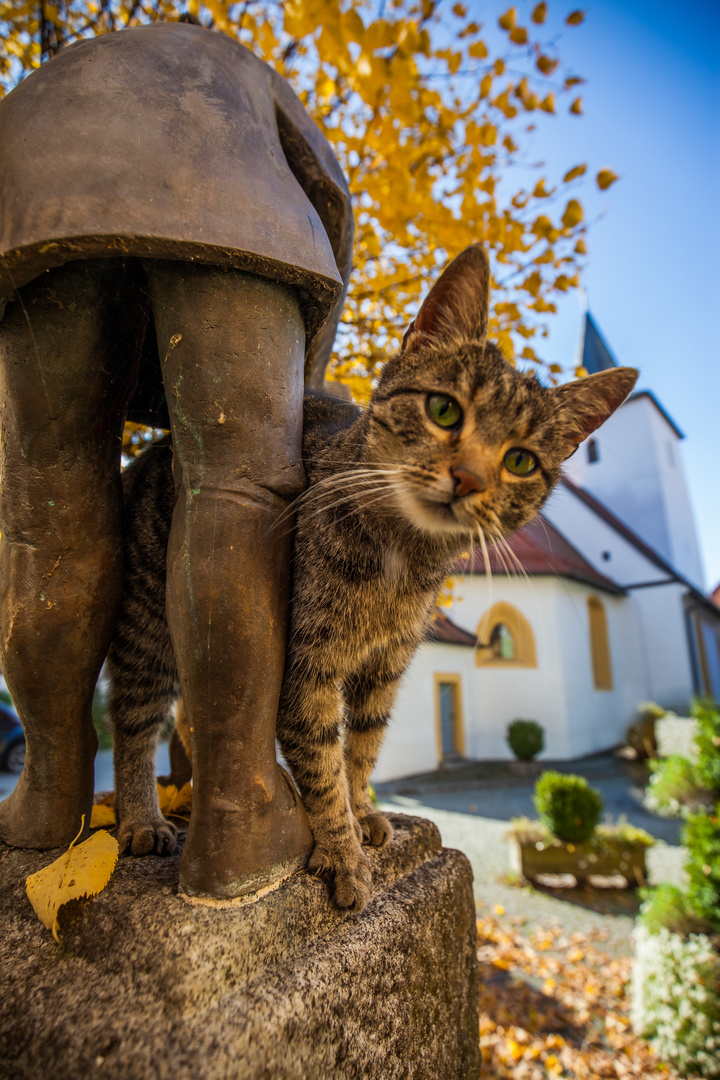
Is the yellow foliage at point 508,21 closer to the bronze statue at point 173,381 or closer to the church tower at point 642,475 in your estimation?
the bronze statue at point 173,381

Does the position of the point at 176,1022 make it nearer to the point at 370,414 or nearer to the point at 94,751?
the point at 94,751

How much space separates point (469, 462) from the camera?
1.52m

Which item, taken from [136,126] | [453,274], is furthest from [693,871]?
[136,126]

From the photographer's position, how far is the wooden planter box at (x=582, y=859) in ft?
25.9

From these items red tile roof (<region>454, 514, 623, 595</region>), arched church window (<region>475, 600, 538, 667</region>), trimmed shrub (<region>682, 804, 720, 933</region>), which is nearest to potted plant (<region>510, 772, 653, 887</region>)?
trimmed shrub (<region>682, 804, 720, 933</region>)

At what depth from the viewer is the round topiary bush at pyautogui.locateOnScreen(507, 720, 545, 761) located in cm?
1505

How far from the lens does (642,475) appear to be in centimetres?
2667

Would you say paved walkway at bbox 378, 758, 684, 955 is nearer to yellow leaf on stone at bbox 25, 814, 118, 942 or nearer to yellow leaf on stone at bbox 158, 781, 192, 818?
yellow leaf on stone at bbox 158, 781, 192, 818

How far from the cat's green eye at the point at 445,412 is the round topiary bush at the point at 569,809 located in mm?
7863

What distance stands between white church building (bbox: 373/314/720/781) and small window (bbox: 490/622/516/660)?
0.14ft

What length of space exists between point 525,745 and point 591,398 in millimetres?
14802

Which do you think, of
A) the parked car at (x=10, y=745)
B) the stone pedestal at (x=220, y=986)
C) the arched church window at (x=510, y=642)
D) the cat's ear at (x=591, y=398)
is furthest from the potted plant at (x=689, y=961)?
the arched church window at (x=510, y=642)

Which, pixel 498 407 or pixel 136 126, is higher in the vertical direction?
pixel 136 126

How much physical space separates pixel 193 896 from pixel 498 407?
1.41 metres
